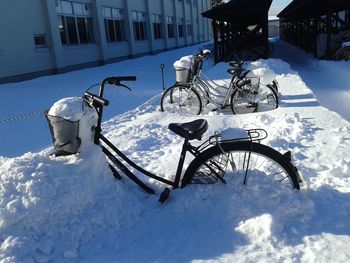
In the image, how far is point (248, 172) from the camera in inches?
124

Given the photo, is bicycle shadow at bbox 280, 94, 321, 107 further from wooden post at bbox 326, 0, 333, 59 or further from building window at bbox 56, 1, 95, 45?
building window at bbox 56, 1, 95, 45

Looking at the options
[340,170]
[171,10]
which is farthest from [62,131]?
[171,10]

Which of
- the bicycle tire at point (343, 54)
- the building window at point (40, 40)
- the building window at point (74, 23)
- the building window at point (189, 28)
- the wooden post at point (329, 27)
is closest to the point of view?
the bicycle tire at point (343, 54)

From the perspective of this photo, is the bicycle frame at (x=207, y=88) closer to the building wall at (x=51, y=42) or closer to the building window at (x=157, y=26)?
the building wall at (x=51, y=42)

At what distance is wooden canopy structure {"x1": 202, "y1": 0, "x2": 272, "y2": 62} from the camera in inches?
633

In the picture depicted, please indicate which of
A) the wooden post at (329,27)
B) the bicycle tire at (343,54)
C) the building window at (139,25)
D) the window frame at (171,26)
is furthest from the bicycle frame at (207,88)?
the window frame at (171,26)

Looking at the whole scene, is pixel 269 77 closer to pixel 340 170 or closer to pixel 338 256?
pixel 340 170

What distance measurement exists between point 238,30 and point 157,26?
10699 mm

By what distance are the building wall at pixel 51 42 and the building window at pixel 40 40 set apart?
0.17ft

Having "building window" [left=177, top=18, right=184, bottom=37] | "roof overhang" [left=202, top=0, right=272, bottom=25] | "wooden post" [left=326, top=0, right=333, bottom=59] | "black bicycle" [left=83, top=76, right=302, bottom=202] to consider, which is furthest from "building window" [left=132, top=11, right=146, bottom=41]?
"black bicycle" [left=83, top=76, right=302, bottom=202]

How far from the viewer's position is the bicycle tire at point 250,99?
23.2 feet

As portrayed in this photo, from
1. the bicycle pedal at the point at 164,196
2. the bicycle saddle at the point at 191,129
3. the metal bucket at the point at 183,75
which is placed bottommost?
the bicycle pedal at the point at 164,196

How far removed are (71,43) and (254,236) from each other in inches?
591

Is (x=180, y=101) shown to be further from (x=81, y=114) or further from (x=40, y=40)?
(x=40, y=40)
